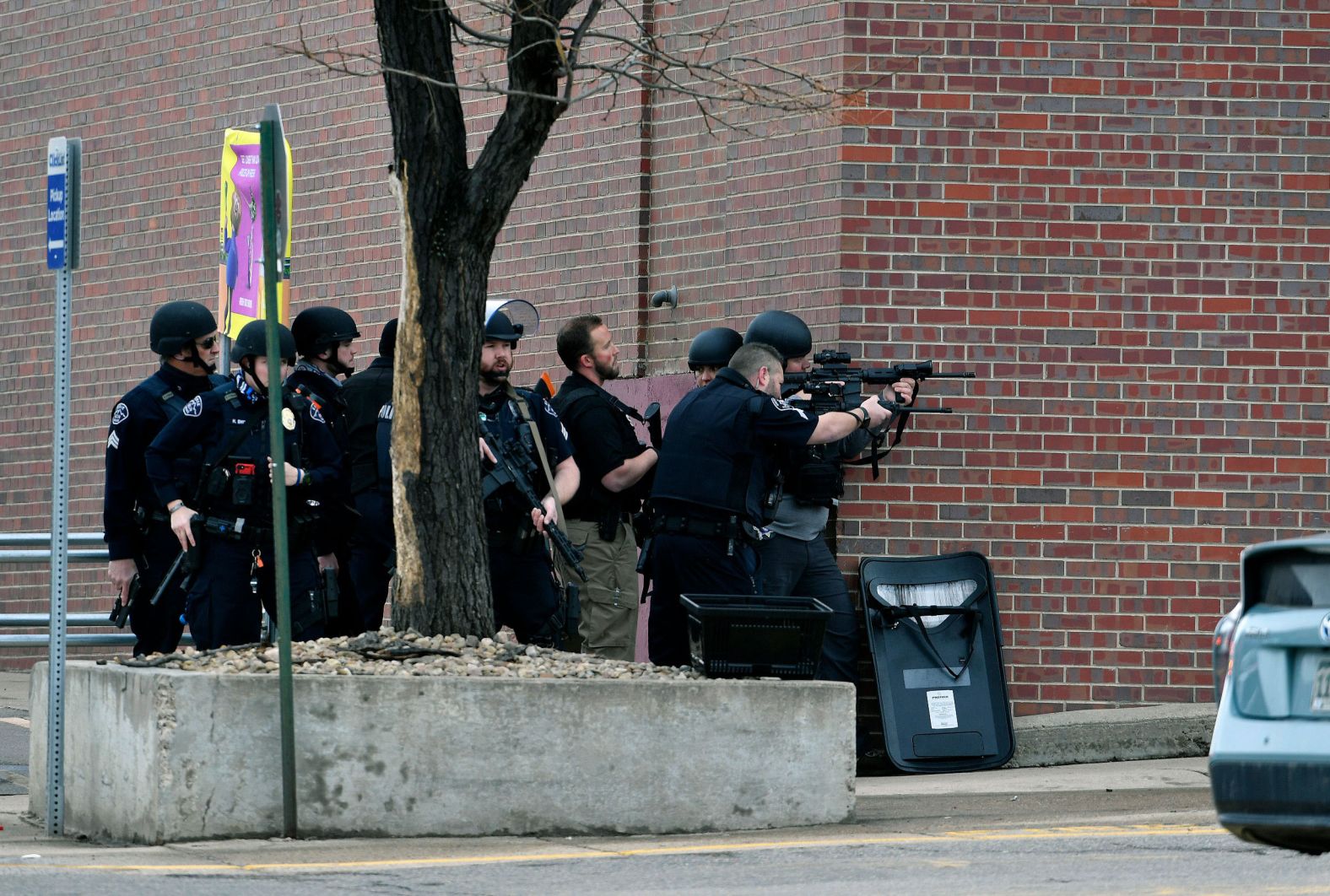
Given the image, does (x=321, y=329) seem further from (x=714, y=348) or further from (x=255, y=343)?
(x=714, y=348)

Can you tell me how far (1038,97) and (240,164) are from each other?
4358mm

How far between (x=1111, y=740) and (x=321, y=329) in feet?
14.6

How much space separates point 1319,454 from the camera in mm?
11547

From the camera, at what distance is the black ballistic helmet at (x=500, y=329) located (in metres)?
10.6

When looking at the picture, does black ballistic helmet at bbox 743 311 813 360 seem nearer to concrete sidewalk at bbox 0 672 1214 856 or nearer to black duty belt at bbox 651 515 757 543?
black duty belt at bbox 651 515 757 543

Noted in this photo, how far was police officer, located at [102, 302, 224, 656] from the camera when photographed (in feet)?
35.7

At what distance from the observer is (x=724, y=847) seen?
325 inches

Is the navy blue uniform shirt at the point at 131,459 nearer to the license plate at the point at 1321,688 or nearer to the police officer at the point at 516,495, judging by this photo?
the police officer at the point at 516,495

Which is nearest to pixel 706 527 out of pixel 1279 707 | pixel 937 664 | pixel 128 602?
pixel 937 664

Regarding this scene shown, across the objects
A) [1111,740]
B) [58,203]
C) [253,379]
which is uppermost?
[58,203]

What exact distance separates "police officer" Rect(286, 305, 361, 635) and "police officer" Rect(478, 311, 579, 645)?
0.84 m

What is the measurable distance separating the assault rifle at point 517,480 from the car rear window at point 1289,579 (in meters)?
4.51

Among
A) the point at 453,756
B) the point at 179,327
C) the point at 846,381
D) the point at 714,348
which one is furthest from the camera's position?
the point at 714,348

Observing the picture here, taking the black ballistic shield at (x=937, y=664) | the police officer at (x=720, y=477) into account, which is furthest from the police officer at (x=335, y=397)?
the black ballistic shield at (x=937, y=664)
